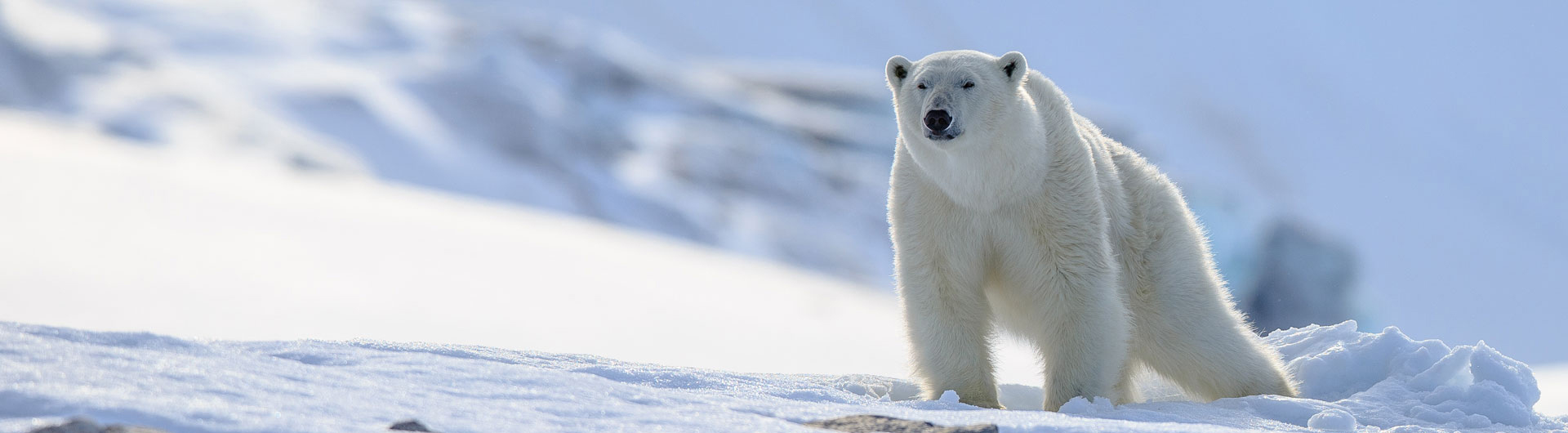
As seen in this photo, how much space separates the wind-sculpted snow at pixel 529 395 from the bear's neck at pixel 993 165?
65 centimetres

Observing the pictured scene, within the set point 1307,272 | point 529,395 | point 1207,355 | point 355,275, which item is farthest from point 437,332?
point 1307,272

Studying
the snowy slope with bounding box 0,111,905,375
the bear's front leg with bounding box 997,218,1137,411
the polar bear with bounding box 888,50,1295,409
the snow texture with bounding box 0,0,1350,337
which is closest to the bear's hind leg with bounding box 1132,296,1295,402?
the polar bear with bounding box 888,50,1295,409

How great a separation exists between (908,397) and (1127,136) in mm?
28182

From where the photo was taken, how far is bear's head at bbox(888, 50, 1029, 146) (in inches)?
138

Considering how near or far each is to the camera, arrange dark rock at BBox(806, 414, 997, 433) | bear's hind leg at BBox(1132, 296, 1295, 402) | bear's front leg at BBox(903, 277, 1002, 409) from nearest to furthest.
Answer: dark rock at BBox(806, 414, 997, 433) → bear's front leg at BBox(903, 277, 1002, 409) → bear's hind leg at BBox(1132, 296, 1295, 402)

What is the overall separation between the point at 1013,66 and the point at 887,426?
1.72m

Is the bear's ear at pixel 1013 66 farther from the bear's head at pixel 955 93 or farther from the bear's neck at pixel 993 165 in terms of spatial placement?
the bear's neck at pixel 993 165

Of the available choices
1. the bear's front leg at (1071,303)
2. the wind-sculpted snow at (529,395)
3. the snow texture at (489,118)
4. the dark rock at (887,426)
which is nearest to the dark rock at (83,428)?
the wind-sculpted snow at (529,395)

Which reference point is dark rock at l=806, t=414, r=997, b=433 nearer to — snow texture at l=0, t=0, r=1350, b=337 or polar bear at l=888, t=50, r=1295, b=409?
polar bear at l=888, t=50, r=1295, b=409

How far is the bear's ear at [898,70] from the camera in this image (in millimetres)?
3861

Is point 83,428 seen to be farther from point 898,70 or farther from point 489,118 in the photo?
point 489,118

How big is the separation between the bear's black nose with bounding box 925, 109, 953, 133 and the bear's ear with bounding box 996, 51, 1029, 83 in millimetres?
384

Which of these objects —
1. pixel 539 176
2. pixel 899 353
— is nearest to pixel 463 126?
pixel 539 176

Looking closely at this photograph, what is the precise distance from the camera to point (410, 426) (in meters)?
2.08
